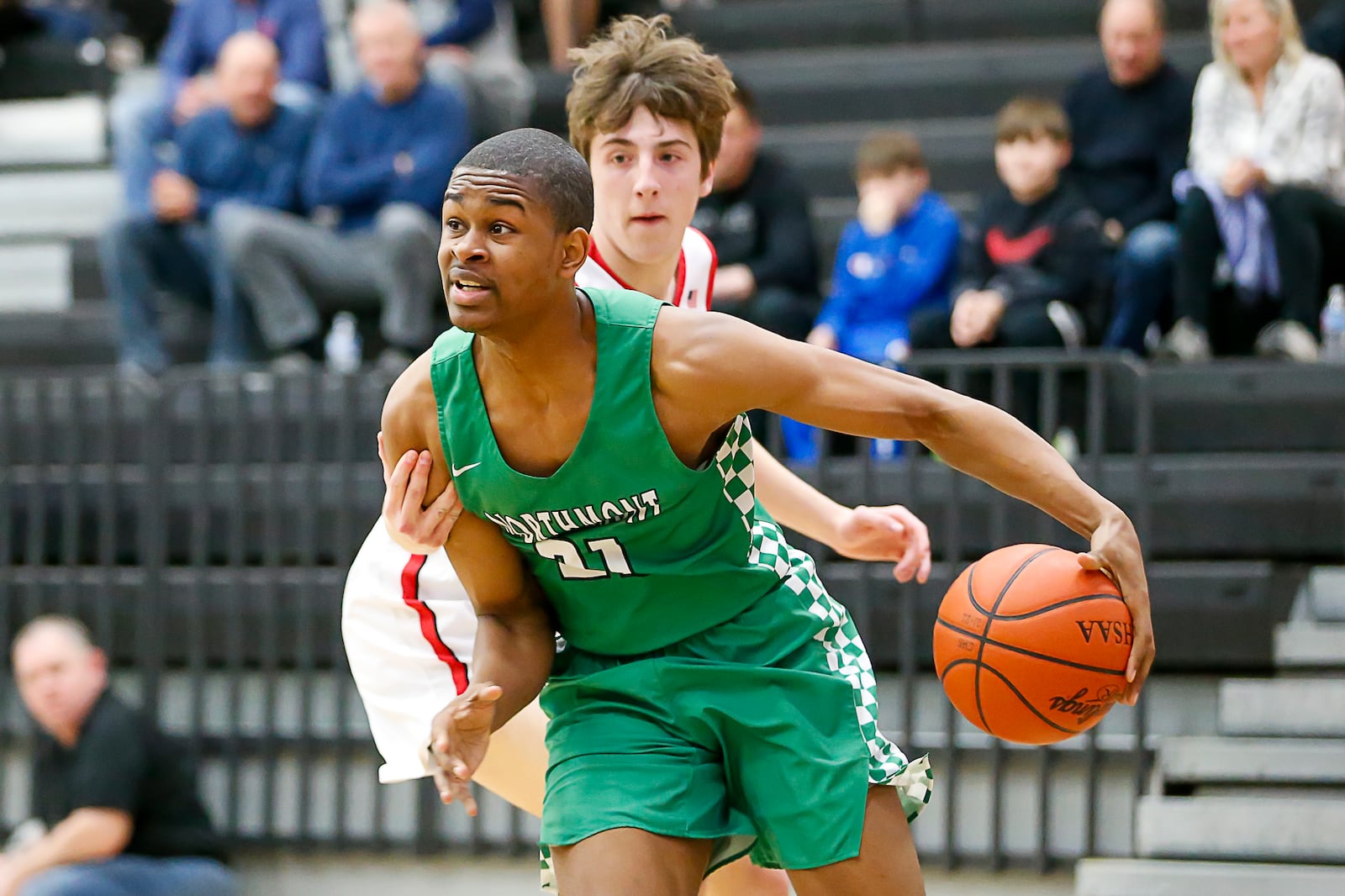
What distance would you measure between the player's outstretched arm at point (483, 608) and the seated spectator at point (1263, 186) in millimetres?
4329

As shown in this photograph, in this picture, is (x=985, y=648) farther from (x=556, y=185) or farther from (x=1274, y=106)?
(x=1274, y=106)

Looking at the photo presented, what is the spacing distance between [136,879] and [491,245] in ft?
14.6

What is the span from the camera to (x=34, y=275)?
1016 cm

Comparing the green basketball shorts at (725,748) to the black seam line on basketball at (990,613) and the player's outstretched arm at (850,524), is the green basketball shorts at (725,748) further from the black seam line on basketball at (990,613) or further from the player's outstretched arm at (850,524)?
the player's outstretched arm at (850,524)

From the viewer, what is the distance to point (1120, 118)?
7.64m

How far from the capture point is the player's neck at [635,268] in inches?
150

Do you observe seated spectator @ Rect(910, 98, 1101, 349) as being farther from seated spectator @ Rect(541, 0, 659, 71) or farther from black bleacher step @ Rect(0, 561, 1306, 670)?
seated spectator @ Rect(541, 0, 659, 71)

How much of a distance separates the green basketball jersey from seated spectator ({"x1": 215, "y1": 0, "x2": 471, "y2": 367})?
15.2 ft

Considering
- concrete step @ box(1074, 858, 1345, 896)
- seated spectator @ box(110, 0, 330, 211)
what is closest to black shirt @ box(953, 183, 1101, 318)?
concrete step @ box(1074, 858, 1345, 896)

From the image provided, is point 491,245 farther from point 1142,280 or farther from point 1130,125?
point 1130,125

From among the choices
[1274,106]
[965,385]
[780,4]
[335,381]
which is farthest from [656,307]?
[780,4]

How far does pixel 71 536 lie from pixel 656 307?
476 cm

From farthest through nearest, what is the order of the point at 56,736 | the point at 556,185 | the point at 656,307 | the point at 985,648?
the point at 56,736, the point at 985,648, the point at 656,307, the point at 556,185

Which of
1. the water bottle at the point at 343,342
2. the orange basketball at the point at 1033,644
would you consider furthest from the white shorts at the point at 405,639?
the water bottle at the point at 343,342
